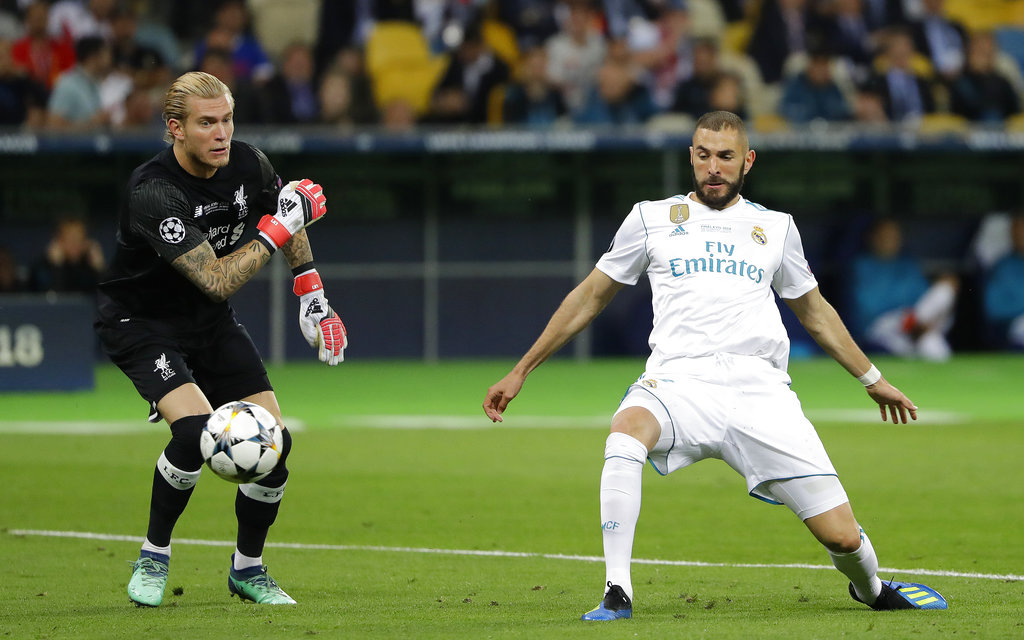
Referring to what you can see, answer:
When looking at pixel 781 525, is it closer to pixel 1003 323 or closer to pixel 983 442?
pixel 983 442

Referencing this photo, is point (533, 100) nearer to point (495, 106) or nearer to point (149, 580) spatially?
point (495, 106)

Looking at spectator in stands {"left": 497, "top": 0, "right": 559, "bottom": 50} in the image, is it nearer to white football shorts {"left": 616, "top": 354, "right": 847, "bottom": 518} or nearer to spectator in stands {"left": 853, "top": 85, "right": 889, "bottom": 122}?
spectator in stands {"left": 853, "top": 85, "right": 889, "bottom": 122}

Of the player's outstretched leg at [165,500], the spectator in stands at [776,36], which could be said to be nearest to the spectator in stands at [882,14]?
the spectator in stands at [776,36]

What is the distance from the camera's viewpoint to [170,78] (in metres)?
20.1

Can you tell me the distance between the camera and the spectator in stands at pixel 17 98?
63.1 feet

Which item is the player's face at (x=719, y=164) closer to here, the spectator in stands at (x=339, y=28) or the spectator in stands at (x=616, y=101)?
the spectator in stands at (x=616, y=101)

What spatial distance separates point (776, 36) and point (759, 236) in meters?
16.7

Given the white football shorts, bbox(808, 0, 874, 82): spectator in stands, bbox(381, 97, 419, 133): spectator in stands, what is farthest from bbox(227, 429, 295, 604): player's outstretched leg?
bbox(808, 0, 874, 82): spectator in stands

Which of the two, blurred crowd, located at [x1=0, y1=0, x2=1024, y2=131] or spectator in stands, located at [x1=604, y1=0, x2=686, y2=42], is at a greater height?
spectator in stands, located at [x1=604, y1=0, x2=686, y2=42]

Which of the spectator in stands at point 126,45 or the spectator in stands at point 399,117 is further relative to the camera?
the spectator in stands at point 126,45

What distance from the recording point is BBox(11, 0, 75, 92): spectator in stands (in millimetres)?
19750

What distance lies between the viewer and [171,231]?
6375 millimetres

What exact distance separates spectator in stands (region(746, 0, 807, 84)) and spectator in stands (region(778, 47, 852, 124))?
106 centimetres

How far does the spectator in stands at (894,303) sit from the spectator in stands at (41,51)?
1118 centimetres
